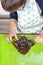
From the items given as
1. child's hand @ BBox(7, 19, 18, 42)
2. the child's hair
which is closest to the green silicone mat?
child's hand @ BBox(7, 19, 18, 42)

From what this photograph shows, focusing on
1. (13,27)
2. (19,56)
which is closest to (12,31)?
(13,27)

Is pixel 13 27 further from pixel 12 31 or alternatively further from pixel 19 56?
pixel 19 56

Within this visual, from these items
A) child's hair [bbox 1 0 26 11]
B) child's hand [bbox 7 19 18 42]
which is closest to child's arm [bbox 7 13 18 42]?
child's hand [bbox 7 19 18 42]

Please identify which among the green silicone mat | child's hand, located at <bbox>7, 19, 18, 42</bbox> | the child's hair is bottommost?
the green silicone mat

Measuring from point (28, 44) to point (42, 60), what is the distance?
0.12 m

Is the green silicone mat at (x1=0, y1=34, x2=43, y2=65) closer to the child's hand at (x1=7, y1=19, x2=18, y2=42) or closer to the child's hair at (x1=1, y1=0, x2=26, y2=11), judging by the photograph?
the child's hand at (x1=7, y1=19, x2=18, y2=42)

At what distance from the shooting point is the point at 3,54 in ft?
3.15

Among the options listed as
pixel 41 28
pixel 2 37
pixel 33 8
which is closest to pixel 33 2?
pixel 33 8

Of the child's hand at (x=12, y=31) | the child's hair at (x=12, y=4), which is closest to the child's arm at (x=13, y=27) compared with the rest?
the child's hand at (x=12, y=31)

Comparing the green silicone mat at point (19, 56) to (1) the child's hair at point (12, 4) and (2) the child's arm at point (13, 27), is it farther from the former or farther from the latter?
(1) the child's hair at point (12, 4)

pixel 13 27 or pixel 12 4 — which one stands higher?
pixel 12 4

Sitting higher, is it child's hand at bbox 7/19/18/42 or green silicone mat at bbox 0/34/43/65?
child's hand at bbox 7/19/18/42

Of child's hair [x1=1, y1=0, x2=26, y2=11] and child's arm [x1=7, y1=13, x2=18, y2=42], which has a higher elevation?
child's hair [x1=1, y1=0, x2=26, y2=11]

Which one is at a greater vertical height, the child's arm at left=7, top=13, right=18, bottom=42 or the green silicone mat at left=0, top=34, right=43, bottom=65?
the child's arm at left=7, top=13, right=18, bottom=42
